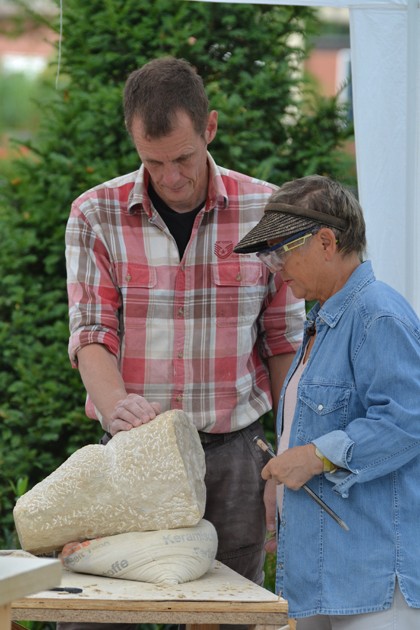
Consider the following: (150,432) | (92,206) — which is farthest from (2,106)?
(150,432)

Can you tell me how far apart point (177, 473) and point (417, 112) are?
1.33 m

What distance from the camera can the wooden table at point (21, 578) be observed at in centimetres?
167

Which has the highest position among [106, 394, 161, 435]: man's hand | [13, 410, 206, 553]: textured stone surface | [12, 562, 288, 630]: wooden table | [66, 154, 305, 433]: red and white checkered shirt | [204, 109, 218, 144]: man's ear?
[204, 109, 218, 144]: man's ear

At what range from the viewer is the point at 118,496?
2455 millimetres

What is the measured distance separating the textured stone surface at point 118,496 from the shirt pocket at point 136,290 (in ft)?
1.73

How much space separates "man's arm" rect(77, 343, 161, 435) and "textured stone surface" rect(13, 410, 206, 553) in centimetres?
12

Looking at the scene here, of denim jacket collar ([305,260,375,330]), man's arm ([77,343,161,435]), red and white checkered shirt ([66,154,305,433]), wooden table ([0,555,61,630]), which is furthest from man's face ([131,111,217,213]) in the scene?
wooden table ([0,555,61,630])

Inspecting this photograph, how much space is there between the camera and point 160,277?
9.70ft

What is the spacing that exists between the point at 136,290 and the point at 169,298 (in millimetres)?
96

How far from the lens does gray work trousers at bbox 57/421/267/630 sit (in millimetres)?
2961

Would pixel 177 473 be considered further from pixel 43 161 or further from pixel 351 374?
pixel 43 161

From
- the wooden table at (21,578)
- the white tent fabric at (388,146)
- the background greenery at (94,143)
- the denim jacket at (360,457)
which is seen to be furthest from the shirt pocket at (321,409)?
the background greenery at (94,143)

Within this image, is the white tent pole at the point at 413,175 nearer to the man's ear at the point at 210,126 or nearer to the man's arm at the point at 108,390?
the man's ear at the point at 210,126

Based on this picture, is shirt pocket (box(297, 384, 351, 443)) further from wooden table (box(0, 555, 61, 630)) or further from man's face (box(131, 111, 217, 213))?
wooden table (box(0, 555, 61, 630))
